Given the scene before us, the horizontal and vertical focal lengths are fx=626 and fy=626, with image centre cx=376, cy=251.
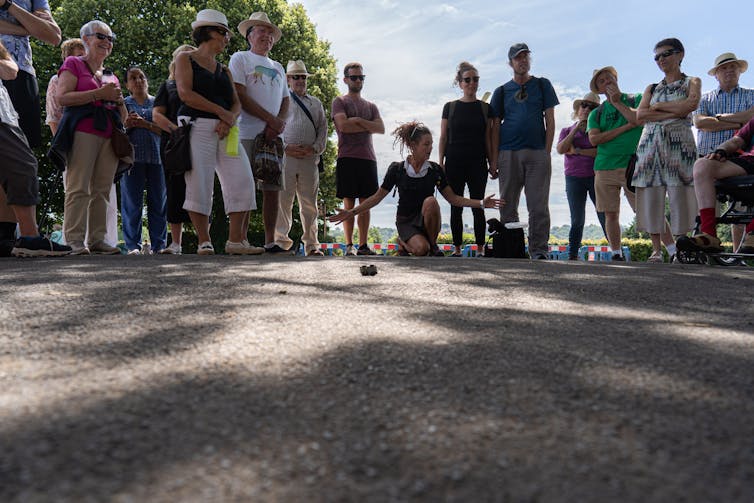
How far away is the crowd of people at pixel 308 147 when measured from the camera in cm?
536

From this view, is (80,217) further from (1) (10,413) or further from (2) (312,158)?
(1) (10,413)

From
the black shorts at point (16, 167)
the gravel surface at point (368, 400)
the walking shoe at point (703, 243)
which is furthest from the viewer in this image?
the walking shoe at point (703, 243)

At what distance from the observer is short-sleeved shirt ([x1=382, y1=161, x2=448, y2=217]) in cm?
696

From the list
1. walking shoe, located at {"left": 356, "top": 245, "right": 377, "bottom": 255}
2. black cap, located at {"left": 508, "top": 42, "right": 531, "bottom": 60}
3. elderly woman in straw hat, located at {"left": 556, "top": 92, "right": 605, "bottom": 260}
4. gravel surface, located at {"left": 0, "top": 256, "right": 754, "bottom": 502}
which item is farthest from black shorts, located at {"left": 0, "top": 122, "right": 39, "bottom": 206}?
elderly woman in straw hat, located at {"left": 556, "top": 92, "right": 605, "bottom": 260}

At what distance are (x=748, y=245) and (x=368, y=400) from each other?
603cm

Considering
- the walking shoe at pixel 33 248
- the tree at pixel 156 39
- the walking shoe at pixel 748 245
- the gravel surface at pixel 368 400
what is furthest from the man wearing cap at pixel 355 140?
the tree at pixel 156 39

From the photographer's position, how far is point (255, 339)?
2027mm

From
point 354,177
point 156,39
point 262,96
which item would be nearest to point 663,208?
point 354,177

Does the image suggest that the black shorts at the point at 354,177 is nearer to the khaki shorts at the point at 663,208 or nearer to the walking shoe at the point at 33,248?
the khaki shorts at the point at 663,208

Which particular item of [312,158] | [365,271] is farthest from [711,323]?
[312,158]

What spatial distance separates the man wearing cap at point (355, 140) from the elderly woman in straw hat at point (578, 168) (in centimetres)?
250

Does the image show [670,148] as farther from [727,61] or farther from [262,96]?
[262,96]

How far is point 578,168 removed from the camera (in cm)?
800

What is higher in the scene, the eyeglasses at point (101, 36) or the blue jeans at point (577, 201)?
the eyeglasses at point (101, 36)
